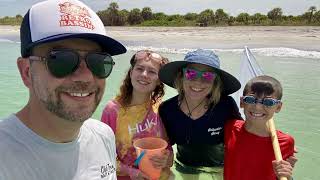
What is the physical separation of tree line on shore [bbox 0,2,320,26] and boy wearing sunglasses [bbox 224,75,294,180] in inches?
1432

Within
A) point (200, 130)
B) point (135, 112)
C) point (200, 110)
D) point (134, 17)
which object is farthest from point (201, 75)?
point (134, 17)

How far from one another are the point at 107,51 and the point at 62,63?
271mm

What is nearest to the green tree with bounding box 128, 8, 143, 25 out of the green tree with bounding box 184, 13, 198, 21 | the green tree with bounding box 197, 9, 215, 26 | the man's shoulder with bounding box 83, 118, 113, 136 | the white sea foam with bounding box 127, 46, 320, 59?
the green tree with bounding box 184, 13, 198, 21

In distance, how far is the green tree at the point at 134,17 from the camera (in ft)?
158

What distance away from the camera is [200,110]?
9.32 ft

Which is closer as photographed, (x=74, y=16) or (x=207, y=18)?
(x=74, y=16)

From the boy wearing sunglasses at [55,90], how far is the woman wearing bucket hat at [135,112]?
1.25 m

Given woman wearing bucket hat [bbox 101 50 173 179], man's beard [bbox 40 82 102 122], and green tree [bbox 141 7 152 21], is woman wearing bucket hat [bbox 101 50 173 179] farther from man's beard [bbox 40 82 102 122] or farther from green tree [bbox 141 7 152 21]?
green tree [bbox 141 7 152 21]

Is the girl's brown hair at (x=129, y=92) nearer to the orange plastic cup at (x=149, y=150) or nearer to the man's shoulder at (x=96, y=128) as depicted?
the orange plastic cup at (x=149, y=150)

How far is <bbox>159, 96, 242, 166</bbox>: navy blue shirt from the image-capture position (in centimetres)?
279

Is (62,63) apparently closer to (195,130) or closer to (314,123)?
(195,130)

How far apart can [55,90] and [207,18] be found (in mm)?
41821

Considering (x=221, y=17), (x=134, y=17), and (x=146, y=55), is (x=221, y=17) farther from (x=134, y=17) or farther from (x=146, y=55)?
(x=146, y=55)

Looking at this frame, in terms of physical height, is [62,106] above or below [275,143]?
above
